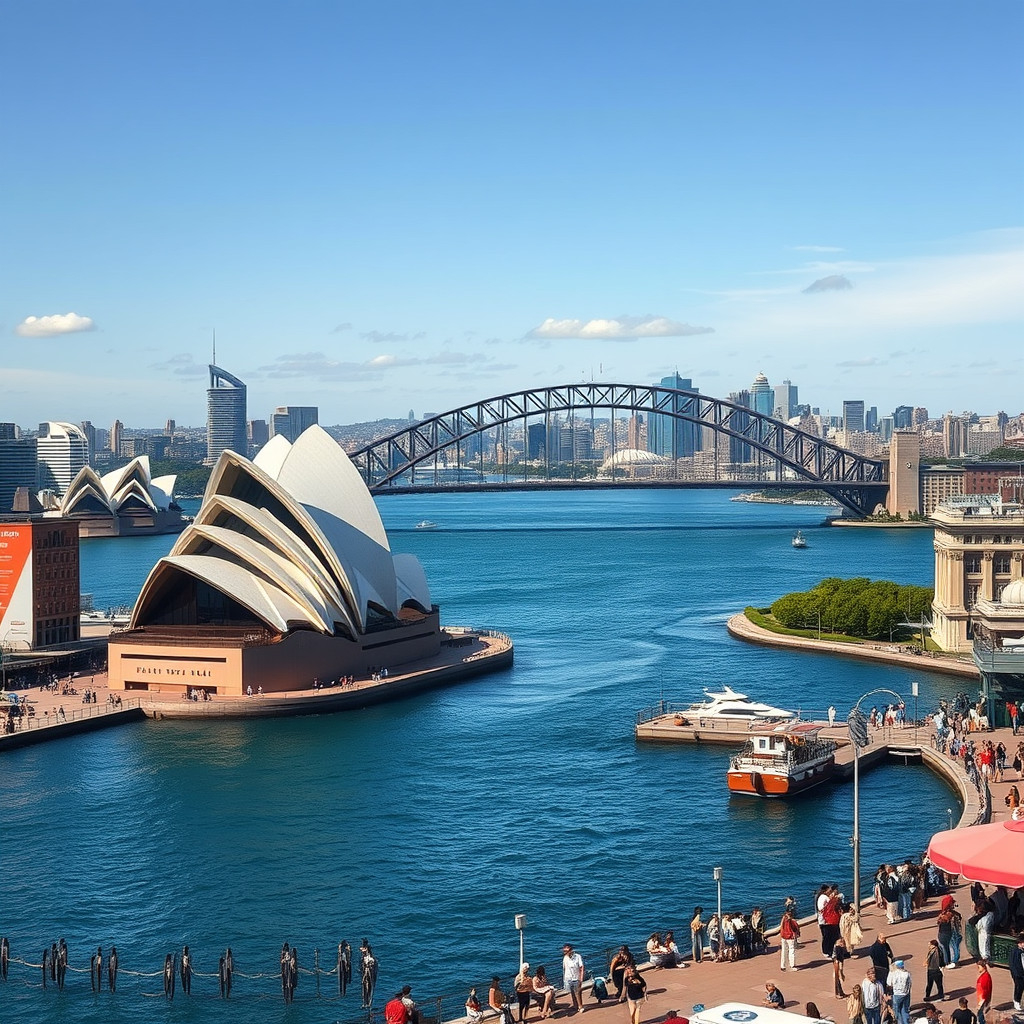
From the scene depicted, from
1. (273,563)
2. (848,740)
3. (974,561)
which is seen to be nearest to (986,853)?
(848,740)

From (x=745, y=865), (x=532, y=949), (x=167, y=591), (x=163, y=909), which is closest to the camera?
(x=532, y=949)

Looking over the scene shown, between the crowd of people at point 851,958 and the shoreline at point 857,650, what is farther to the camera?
the shoreline at point 857,650

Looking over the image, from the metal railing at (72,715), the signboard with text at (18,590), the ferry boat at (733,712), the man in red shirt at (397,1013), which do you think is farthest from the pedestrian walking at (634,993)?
the signboard with text at (18,590)

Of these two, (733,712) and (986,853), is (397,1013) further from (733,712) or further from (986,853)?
(733,712)

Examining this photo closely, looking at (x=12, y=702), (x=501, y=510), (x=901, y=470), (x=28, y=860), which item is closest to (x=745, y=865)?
(x=28, y=860)

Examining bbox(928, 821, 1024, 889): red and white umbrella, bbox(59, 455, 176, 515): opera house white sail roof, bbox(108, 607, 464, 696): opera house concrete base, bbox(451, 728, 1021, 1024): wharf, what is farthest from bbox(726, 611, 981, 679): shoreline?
bbox(59, 455, 176, 515): opera house white sail roof

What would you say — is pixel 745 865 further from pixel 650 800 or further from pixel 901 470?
pixel 901 470

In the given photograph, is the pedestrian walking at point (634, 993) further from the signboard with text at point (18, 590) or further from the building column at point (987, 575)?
the signboard with text at point (18, 590)
